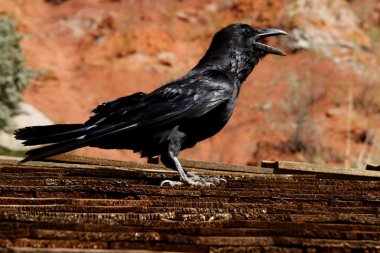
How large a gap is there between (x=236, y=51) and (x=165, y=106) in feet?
3.38

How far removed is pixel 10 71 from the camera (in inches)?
674

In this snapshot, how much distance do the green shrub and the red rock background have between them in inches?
67.5

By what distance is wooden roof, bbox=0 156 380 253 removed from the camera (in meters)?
2.38

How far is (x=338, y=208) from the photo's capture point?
3.47 metres

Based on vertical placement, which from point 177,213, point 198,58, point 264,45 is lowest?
point 177,213

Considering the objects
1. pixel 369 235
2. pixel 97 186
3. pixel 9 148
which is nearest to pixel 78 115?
pixel 9 148

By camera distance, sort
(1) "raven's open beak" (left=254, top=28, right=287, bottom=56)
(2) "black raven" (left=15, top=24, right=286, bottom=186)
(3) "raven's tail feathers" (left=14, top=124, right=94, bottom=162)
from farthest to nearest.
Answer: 1. (1) "raven's open beak" (left=254, top=28, right=287, bottom=56)
2. (2) "black raven" (left=15, top=24, right=286, bottom=186)
3. (3) "raven's tail feathers" (left=14, top=124, right=94, bottom=162)

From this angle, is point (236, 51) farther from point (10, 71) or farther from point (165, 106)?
point (10, 71)

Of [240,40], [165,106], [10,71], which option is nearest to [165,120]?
[165,106]

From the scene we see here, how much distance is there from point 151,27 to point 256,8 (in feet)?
9.89

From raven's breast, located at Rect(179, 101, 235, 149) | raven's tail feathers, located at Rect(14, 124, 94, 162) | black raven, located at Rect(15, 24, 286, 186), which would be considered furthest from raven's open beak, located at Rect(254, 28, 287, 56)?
raven's tail feathers, located at Rect(14, 124, 94, 162)

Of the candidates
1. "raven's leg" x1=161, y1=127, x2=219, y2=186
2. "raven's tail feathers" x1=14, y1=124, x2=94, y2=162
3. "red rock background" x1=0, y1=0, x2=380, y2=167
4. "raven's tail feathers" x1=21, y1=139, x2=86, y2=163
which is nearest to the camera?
"raven's tail feathers" x1=21, y1=139, x2=86, y2=163

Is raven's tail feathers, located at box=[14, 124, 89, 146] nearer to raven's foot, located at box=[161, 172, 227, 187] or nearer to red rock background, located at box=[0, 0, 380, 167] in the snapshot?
raven's foot, located at box=[161, 172, 227, 187]

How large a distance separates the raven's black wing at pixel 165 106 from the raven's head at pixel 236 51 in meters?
0.29
